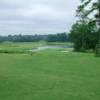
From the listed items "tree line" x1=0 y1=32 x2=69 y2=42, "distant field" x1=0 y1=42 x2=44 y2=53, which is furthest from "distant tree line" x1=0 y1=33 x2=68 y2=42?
"distant field" x1=0 y1=42 x2=44 y2=53

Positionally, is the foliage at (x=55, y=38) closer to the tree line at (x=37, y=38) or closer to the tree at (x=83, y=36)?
the tree line at (x=37, y=38)

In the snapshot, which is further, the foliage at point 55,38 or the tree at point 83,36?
the foliage at point 55,38

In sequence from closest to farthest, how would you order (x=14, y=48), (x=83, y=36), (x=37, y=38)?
(x=14, y=48) < (x=83, y=36) < (x=37, y=38)

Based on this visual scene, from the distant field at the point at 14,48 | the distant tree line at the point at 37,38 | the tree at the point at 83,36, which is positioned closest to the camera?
the distant field at the point at 14,48

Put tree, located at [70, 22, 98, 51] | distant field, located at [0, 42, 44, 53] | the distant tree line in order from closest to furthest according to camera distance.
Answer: distant field, located at [0, 42, 44, 53]
tree, located at [70, 22, 98, 51]
the distant tree line

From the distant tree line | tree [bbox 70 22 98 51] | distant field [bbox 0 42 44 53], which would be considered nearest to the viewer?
distant field [bbox 0 42 44 53]

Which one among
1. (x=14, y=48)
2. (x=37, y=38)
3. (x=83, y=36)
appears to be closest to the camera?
A: (x=14, y=48)

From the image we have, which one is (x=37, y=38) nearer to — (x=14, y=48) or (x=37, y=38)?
(x=37, y=38)

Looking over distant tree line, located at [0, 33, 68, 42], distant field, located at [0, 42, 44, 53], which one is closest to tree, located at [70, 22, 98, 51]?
distant field, located at [0, 42, 44, 53]

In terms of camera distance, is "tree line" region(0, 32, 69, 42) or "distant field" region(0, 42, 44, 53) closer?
"distant field" region(0, 42, 44, 53)

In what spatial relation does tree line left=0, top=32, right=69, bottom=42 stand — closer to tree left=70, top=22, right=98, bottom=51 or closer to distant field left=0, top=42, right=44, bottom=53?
distant field left=0, top=42, right=44, bottom=53

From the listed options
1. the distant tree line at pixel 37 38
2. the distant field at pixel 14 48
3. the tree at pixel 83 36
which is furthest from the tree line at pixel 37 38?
the tree at pixel 83 36

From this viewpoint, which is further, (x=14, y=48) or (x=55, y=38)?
(x=55, y=38)

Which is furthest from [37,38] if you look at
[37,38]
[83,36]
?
[83,36]
